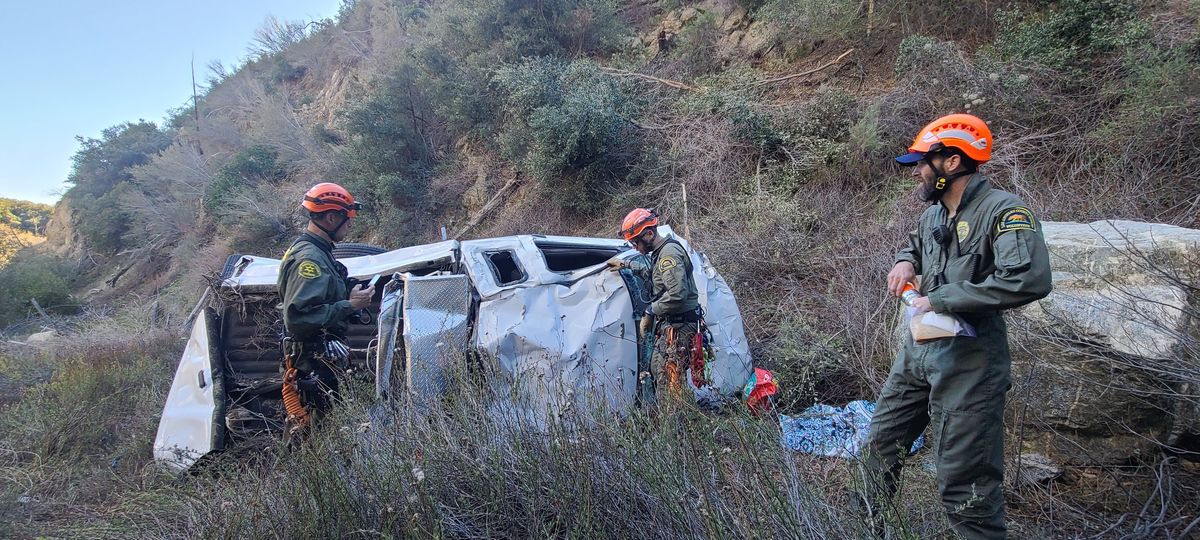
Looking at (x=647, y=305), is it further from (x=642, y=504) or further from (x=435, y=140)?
(x=435, y=140)

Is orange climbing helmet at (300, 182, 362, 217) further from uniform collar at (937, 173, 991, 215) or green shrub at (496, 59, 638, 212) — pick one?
green shrub at (496, 59, 638, 212)

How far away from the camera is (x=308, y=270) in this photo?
10.7ft

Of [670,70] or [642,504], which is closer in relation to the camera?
[642,504]

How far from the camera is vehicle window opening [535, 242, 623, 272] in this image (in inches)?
178

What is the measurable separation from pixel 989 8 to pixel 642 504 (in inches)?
337

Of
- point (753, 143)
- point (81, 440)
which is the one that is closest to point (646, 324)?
point (81, 440)

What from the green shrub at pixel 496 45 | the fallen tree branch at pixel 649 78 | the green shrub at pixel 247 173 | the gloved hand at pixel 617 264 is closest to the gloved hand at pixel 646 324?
the gloved hand at pixel 617 264

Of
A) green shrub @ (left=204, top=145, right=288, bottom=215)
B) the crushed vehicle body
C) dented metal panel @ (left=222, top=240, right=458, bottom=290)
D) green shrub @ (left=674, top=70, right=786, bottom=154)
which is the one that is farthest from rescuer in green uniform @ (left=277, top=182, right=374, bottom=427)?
green shrub @ (left=204, top=145, right=288, bottom=215)

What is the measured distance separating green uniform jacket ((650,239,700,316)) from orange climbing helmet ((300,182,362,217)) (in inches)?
80.3

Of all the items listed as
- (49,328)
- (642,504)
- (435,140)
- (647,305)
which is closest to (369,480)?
(642,504)

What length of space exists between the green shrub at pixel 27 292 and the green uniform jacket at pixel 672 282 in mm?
16207

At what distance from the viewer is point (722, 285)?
4.57 meters

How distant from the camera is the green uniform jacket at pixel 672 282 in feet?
12.3

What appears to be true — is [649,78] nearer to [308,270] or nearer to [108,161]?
[308,270]
